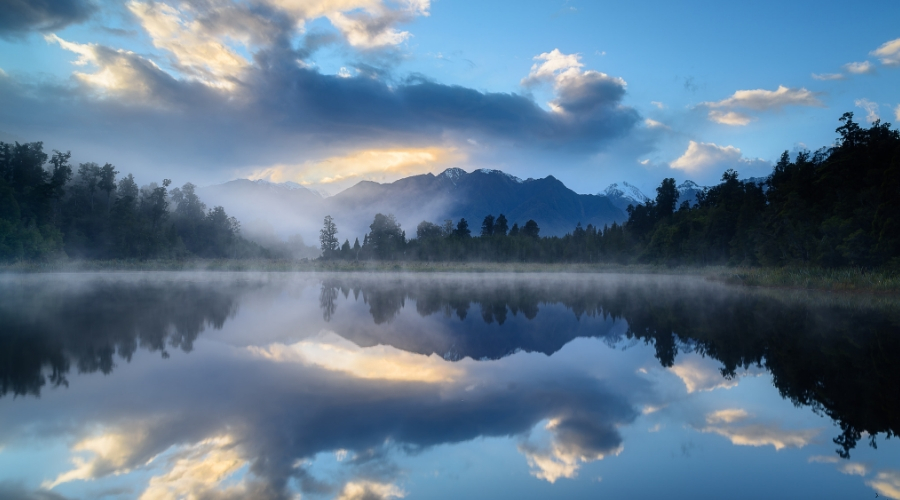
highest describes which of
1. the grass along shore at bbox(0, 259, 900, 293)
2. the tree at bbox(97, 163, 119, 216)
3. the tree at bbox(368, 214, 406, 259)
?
the tree at bbox(97, 163, 119, 216)

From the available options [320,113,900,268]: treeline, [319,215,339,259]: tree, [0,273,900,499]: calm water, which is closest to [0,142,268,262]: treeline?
[319,215,339,259]: tree

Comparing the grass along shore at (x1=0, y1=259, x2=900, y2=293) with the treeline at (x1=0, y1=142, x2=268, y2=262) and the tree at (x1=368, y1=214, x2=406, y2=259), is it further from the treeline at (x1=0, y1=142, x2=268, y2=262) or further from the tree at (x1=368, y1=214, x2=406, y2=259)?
the tree at (x1=368, y1=214, x2=406, y2=259)

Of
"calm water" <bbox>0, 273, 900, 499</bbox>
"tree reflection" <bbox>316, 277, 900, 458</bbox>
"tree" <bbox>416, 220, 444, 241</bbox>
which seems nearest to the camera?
"calm water" <bbox>0, 273, 900, 499</bbox>

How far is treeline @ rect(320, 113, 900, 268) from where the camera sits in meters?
31.7

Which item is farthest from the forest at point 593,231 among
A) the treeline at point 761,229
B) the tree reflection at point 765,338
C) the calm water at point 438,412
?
the calm water at point 438,412

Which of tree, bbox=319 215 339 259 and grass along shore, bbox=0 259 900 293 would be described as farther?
tree, bbox=319 215 339 259

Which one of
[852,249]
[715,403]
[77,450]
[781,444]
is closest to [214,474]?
[77,450]

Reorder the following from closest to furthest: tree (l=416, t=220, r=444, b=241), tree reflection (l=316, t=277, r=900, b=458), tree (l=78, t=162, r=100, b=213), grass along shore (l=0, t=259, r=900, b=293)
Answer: tree reflection (l=316, t=277, r=900, b=458)
grass along shore (l=0, t=259, r=900, b=293)
tree (l=78, t=162, r=100, b=213)
tree (l=416, t=220, r=444, b=241)

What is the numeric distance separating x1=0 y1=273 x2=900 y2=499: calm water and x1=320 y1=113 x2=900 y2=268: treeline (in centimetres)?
2517

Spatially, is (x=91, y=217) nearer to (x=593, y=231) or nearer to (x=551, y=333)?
(x=551, y=333)

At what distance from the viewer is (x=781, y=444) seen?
5453mm

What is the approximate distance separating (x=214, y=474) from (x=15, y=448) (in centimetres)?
232

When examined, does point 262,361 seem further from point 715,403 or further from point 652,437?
point 715,403

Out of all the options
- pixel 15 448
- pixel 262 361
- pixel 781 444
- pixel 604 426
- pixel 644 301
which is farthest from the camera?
pixel 644 301
